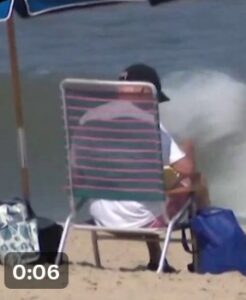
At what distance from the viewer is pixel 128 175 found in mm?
6113

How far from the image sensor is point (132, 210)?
6172 millimetres

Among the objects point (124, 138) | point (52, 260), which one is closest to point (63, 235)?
point (52, 260)

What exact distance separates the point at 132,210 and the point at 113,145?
1.02 feet

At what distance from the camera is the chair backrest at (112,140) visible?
603cm

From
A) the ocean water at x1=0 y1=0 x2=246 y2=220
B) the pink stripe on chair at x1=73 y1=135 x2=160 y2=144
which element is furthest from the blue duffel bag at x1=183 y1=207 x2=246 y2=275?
the ocean water at x1=0 y1=0 x2=246 y2=220

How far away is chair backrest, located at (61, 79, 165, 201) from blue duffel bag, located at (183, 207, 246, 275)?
226 mm

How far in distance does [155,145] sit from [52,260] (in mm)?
713

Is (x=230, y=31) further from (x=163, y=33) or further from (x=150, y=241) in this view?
(x=150, y=241)

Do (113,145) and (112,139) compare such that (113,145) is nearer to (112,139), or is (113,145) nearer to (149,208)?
(112,139)

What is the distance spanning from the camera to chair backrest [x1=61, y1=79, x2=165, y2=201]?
6.03 metres
